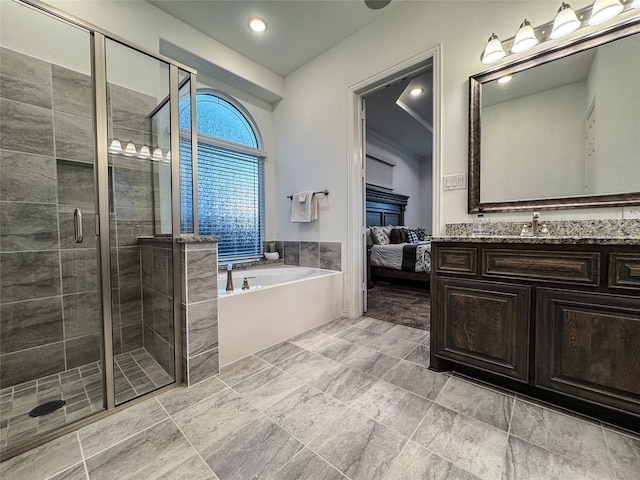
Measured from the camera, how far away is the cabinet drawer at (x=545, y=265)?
1214mm

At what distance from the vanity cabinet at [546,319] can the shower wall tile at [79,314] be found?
7.02ft

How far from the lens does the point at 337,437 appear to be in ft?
3.79

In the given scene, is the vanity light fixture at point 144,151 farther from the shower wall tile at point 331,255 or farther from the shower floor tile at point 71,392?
the shower wall tile at point 331,255

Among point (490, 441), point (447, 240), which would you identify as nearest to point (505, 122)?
point (447, 240)

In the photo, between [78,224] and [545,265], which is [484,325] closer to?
[545,265]

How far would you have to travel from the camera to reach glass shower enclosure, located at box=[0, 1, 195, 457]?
4.72 feet

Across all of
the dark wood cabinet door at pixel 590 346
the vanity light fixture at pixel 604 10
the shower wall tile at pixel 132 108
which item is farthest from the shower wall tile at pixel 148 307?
the vanity light fixture at pixel 604 10

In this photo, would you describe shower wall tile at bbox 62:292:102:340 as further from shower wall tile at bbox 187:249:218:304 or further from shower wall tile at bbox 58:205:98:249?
shower wall tile at bbox 187:249:218:304

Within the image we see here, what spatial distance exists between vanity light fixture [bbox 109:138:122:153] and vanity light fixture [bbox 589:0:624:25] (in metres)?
2.80

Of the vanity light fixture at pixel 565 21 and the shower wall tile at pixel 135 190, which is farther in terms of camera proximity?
the shower wall tile at pixel 135 190

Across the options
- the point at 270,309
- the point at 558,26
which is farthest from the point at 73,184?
the point at 558,26

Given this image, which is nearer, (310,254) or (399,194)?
(310,254)

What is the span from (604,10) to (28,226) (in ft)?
11.6

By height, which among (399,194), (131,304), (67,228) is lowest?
(131,304)
